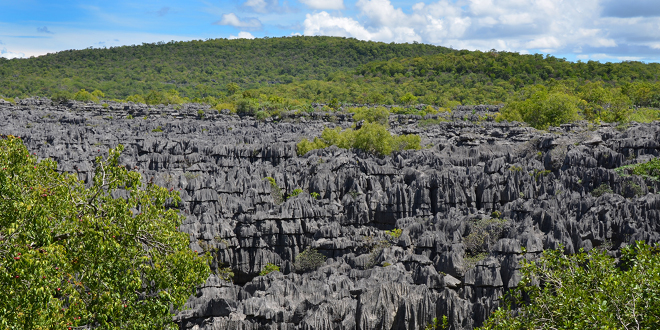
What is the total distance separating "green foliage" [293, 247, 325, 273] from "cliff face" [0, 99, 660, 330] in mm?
399

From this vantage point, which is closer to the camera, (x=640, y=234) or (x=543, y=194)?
(x=640, y=234)

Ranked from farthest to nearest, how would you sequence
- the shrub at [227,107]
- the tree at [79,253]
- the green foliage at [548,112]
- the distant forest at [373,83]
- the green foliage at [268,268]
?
the distant forest at [373,83]
the shrub at [227,107]
the green foliage at [548,112]
the green foliage at [268,268]
the tree at [79,253]

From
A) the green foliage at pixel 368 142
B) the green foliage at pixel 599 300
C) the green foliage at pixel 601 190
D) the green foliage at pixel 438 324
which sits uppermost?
the green foliage at pixel 368 142

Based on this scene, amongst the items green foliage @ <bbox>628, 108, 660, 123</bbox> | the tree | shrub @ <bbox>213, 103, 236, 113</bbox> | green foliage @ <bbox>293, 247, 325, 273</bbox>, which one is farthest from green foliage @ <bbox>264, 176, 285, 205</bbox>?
shrub @ <bbox>213, 103, 236, 113</bbox>

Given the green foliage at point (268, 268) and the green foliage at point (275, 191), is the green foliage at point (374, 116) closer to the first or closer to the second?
the green foliage at point (275, 191)

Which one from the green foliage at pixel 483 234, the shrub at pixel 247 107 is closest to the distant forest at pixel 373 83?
the shrub at pixel 247 107

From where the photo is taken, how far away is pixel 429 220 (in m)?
33.2

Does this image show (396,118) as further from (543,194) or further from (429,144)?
(543,194)

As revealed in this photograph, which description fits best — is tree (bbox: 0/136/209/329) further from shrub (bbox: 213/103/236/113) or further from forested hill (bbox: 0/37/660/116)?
shrub (bbox: 213/103/236/113)

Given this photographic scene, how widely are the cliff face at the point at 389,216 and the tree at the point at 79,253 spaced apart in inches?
247

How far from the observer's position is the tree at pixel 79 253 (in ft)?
34.7

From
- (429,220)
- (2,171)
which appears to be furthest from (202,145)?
(2,171)

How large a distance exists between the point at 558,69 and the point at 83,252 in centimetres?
15608

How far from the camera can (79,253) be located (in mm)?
12523
